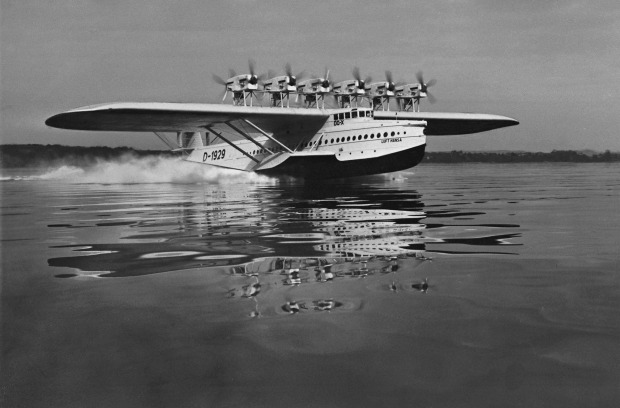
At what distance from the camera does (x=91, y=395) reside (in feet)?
9.32

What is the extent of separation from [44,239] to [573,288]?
815cm

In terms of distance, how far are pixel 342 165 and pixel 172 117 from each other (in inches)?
387

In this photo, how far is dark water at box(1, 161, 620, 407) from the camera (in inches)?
113

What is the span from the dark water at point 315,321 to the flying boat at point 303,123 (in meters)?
20.8

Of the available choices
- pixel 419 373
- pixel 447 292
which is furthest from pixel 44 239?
pixel 419 373

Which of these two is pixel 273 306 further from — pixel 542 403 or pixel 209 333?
pixel 542 403

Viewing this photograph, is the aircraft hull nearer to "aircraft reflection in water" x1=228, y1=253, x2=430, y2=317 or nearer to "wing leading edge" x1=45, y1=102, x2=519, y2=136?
"wing leading edge" x1=45, y1=102, x2=519, y2=136

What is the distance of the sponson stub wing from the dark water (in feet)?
61.3

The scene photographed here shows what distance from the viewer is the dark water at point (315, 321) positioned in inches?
113

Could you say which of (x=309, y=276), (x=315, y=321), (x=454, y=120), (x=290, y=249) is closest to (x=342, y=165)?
(x=454, y=120)

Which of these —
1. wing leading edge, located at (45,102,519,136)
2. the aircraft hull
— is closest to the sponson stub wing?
wing leading edge, located at (45,102,519,136)

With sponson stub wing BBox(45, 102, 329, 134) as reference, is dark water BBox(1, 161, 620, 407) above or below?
below

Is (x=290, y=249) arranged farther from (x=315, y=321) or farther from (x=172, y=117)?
(x=172, y=117)

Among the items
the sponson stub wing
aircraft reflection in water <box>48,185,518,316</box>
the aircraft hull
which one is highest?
the sponson stub wing
